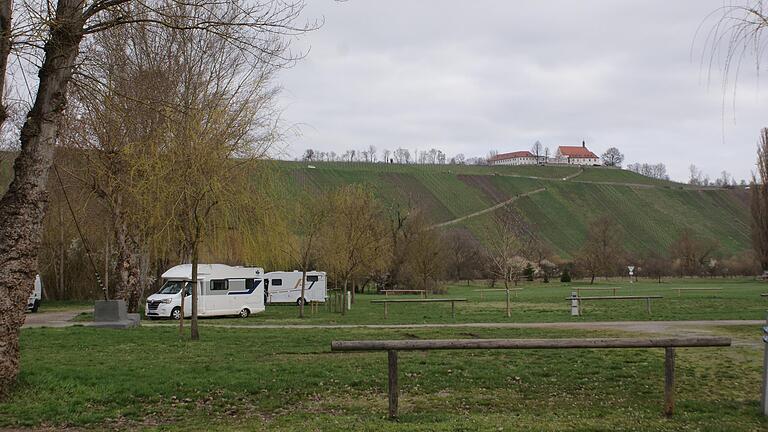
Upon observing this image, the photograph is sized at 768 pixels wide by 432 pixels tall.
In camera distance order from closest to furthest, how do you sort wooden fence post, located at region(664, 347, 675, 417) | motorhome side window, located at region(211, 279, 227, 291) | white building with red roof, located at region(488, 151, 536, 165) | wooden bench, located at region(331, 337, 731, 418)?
1. wooden bench, located at region(331, 337, 731, 418)
2. wooden fence post, located at region(664, 347, 675, 417)
3. motorhome side window, located at region(211, 279, 227, 291)
4. white building with red roof, located at region(488, 151, 536, 165)

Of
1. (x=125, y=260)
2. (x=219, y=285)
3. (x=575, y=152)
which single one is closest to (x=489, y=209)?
(x=219, y=285)

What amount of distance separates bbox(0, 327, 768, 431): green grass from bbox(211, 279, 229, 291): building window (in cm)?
1477

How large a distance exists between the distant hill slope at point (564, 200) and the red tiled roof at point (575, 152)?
66.8m

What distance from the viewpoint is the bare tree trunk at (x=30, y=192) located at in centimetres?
795

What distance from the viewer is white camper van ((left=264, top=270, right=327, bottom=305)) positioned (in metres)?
38.4

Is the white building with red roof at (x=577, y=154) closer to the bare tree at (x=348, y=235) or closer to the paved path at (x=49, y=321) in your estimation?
the bare tree at (x=348, y=235)

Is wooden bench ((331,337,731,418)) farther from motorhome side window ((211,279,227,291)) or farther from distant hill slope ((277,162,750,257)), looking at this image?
distant hill slope ((277,162,750,257))

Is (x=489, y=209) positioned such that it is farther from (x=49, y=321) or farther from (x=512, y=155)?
(x=512, y=155)

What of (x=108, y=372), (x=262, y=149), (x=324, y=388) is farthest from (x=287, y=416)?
(x=262, y=149)

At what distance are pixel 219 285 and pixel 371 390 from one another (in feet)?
65.9

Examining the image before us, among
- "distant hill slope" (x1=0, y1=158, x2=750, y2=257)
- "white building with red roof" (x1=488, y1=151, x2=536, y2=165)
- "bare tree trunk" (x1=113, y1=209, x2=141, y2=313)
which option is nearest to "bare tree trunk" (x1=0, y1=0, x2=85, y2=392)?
"bare tree trunk" (x1=113, y1=209, x2=141, y2=313)

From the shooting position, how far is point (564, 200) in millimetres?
108500

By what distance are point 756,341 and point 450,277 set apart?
190 ft

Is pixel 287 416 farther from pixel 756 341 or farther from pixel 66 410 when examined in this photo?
pixel 756 341
